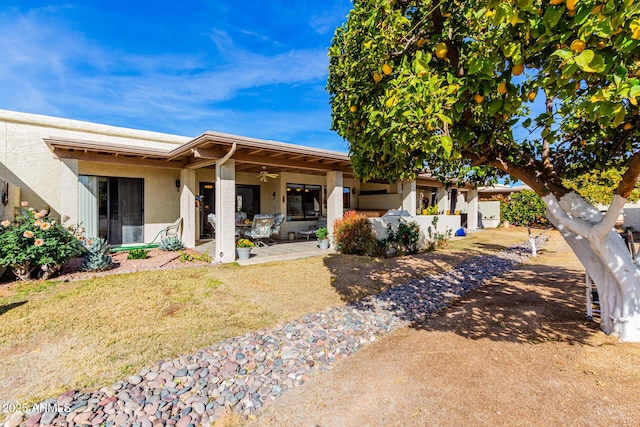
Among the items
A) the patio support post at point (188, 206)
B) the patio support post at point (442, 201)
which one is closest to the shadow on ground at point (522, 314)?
the patio support post at point (188, 206)

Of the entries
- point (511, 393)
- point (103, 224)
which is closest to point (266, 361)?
point (511, 393)

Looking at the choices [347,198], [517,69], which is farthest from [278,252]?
[517,69]

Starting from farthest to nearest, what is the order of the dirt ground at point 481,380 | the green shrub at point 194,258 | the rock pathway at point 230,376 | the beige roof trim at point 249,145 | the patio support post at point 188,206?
the patio support post at point 188,206
the green shrub at point 194,258
the beige roof trim at point 249,145
the rock pathway at point 230,376
the dirt ground at point 481,380

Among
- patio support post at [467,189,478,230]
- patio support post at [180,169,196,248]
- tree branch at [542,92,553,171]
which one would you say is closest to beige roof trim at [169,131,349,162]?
patio support post at [180,169,196,248]

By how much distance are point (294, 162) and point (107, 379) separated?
25.6ft

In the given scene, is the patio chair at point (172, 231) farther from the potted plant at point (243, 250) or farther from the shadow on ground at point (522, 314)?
the shadow on ground at point (522, 314)

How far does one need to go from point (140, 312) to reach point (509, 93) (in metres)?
5.67

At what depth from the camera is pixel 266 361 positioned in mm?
3281

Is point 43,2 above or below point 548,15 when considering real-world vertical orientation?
above

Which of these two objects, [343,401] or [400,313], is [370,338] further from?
[343,401]

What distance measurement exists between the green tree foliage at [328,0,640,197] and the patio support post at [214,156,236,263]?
15.5 feet

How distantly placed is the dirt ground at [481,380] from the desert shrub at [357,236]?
221 inches

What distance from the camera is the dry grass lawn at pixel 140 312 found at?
3117 mm

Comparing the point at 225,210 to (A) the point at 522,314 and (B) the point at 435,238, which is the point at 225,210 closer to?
(A) the point at 522,314
